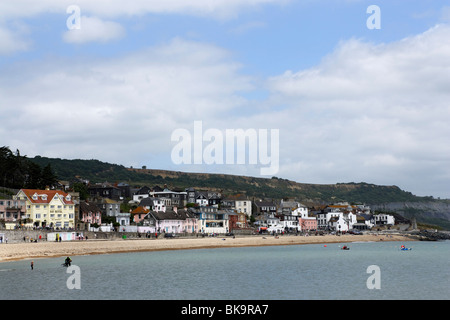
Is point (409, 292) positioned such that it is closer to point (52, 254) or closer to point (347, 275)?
point (347, 275)

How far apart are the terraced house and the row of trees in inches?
660

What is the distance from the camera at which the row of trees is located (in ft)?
392

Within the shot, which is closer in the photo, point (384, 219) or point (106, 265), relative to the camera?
point (106, 265)

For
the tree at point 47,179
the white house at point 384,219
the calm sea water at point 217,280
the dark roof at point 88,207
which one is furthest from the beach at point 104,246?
the white house at point 384,219

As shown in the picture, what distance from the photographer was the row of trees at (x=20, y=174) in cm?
11934

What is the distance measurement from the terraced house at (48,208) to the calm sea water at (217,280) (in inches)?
1433

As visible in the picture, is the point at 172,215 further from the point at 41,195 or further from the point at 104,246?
the point at 104,246

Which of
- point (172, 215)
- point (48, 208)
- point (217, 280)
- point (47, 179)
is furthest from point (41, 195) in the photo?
point (217, 280)

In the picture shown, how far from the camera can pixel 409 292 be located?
41.8 metres

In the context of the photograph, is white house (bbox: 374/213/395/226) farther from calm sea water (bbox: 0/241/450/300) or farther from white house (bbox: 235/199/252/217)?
calm sea water (bbox: 0/241/450/300)

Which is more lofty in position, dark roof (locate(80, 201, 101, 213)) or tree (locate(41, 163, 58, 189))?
tree (locate(41, 163, 58, 189))

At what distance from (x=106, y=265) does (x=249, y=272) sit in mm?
16248

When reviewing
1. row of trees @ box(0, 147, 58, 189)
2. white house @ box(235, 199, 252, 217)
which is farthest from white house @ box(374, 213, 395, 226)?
row of trees @ box(0, 147, 58, 189)
